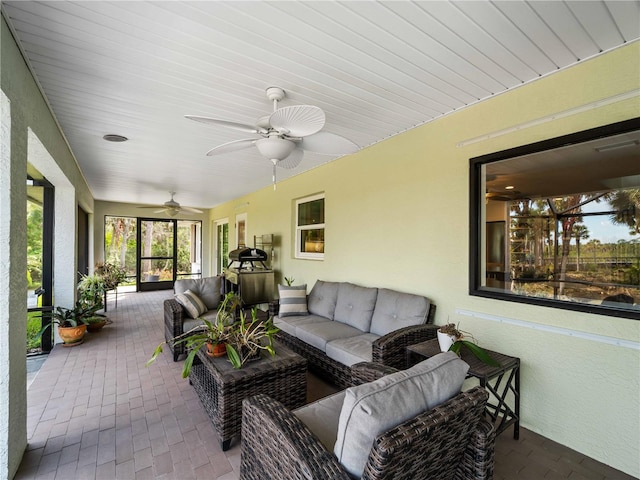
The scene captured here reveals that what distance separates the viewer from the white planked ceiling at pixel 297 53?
1521 mm

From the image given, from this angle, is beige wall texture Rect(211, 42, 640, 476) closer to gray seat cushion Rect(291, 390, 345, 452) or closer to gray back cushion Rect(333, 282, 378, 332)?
gray back cushion Rect(333, 282, 378, 332)

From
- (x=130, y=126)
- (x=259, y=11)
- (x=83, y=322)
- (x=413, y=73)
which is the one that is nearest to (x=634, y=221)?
(x=413, y=73)

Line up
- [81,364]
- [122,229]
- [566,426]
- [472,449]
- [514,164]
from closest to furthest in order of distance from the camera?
[472,449] < [566,426] < [514,164] < [81,364] < [122,229]

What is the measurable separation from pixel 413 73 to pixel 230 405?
8.77ft

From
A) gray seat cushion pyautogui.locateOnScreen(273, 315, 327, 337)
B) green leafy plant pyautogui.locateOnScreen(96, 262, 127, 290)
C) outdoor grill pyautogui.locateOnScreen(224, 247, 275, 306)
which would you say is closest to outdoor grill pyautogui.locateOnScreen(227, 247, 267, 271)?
outdoor grill pyautogui.locateOnScreen(224, 247, 275, 306)

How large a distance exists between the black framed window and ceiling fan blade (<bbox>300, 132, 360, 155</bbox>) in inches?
46.9

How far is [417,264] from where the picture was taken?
3.00 m

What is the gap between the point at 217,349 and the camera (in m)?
2.28

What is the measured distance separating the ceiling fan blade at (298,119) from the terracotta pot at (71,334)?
422cm

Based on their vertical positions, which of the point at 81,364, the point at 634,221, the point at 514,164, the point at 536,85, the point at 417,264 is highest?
the point at 536,85

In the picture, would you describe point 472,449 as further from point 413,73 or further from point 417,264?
point 413,73

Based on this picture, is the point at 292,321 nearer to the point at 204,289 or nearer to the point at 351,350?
the point at 351,350

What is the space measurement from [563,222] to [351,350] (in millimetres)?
2017

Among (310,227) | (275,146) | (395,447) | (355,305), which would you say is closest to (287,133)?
(275,146)
